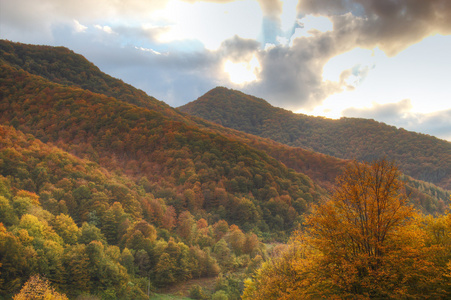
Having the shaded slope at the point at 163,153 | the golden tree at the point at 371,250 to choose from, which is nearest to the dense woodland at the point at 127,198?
the shaded slope at the point at 163,153

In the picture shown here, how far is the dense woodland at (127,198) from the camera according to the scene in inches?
1358

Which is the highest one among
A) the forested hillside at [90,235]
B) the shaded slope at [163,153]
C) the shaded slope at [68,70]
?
the shaded slope at [68,70]

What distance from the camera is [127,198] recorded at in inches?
2312

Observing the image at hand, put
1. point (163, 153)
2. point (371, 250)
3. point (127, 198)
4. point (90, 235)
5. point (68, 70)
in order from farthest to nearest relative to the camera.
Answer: point (68, 70) → point (163, 153) → point (127, 198) → point (90, 235) → point (371, 250)

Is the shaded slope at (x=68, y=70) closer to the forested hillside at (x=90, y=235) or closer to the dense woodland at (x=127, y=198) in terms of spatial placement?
the dense woodland at (x=127, y=198)

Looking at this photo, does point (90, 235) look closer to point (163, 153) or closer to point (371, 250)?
point (371, 250)

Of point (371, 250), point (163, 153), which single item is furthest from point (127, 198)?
point (371, 250)

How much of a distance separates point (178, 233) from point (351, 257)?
44782 mm

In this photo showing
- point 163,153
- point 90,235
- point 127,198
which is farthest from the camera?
point 163,153

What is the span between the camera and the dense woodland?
34500 millimetres

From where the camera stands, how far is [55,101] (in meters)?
108

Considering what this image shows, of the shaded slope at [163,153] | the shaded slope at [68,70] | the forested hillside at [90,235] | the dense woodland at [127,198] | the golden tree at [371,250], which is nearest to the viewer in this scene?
the golden tree at [371,250]

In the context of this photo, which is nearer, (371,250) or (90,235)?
(371,250)

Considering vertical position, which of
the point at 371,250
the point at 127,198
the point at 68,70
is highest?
the point at 68,70
